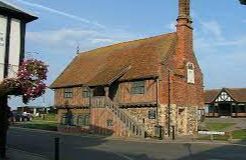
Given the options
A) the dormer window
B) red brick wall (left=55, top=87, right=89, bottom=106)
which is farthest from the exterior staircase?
the dormer window

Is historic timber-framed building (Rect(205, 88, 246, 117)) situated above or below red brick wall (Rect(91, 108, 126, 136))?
above

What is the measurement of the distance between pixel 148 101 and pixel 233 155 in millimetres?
16399

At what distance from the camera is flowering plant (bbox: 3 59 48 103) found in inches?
658

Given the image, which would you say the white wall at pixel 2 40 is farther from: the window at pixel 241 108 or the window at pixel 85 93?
the window at pixel 241 108

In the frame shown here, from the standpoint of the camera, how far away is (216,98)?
3103 inches

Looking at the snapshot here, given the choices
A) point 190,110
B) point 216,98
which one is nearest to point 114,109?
point 190,110

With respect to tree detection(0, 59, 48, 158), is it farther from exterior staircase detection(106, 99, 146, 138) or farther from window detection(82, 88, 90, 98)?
window detection(82, 88, 90, 98)

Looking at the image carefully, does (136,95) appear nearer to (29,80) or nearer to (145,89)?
(145,89)

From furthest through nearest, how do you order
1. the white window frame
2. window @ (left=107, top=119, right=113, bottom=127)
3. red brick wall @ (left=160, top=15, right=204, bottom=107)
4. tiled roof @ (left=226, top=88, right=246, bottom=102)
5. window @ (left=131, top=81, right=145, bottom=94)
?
tiled roof @ (left=226, top=88, right=246, bottom=102) < the white window frame < window @ (left=131, top=81, right=145, bottom=94) < window @ (left=107, top=119, right=113, bottom=127) < red brick wall @ (left=160, top=15, right=204, bottom=107)

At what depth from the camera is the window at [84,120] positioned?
143 feet

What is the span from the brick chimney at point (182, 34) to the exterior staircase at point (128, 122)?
Answer: 6.33 m

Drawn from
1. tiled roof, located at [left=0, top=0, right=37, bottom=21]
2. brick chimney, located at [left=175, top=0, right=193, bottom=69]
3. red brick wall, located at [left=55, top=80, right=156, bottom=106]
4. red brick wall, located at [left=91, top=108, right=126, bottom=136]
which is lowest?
red brick wall, located at [left=91, top=108, right=126, bottom=136]

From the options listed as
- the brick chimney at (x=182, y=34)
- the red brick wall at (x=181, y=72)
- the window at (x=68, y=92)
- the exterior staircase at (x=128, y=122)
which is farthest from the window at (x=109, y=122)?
the window at (x=68, y=92)

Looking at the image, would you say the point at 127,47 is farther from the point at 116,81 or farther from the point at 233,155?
the point at 233,155
